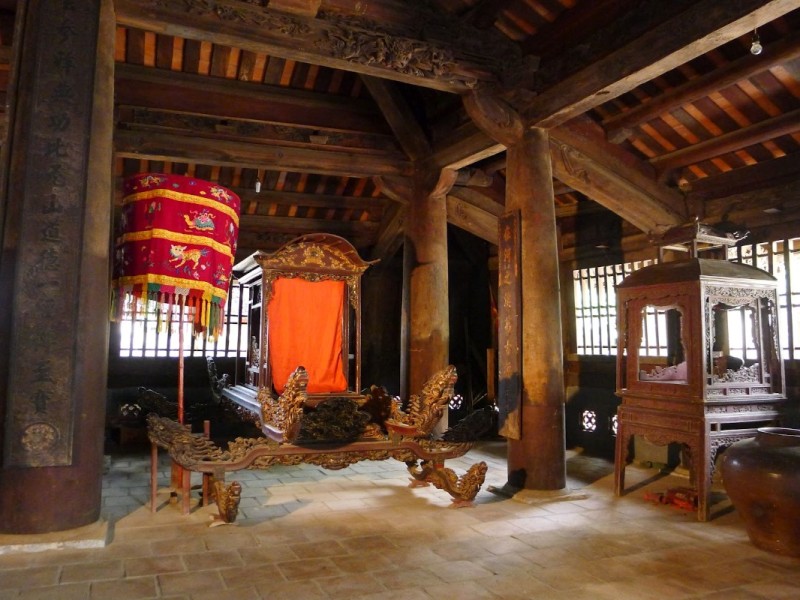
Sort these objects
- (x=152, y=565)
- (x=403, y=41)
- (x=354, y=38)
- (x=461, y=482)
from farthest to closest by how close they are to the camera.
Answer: (x=403, y=41) → (x=354, y=38) → (x=461, y=482) → (x=152, y=565)

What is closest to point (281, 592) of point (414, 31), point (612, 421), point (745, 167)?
point (414, 31)

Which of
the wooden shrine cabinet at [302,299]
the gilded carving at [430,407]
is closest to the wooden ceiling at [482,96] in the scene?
the wooden shrine cabinet at [302,299]

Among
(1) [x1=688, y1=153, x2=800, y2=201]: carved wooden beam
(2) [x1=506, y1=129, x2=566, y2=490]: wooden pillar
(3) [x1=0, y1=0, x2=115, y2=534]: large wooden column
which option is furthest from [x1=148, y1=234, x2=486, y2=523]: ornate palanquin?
(1) [x1=688, y1=153, x2=800, y2=201]: carved wooden beam

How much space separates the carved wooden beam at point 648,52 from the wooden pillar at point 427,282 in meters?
1.93

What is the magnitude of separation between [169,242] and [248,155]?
2607mm

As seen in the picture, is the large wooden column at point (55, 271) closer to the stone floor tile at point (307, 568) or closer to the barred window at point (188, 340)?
the stone floor tile at point (307, 568)

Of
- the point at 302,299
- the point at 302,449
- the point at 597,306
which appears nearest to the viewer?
the point at 302,449

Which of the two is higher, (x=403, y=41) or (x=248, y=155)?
(x=403, y=41)

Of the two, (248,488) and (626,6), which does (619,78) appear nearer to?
(626,6)

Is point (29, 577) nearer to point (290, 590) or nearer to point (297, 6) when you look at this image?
point (290, 590)

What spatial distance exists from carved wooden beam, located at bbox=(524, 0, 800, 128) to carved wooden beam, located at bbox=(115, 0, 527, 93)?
57 cm

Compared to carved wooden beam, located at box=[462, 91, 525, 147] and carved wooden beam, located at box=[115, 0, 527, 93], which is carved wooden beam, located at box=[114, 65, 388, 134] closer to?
carved wooden beam, located at box=[115, 0, 527, 93]

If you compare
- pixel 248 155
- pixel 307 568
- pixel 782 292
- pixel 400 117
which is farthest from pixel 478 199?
pixel 307 568

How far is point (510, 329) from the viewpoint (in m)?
5.47
